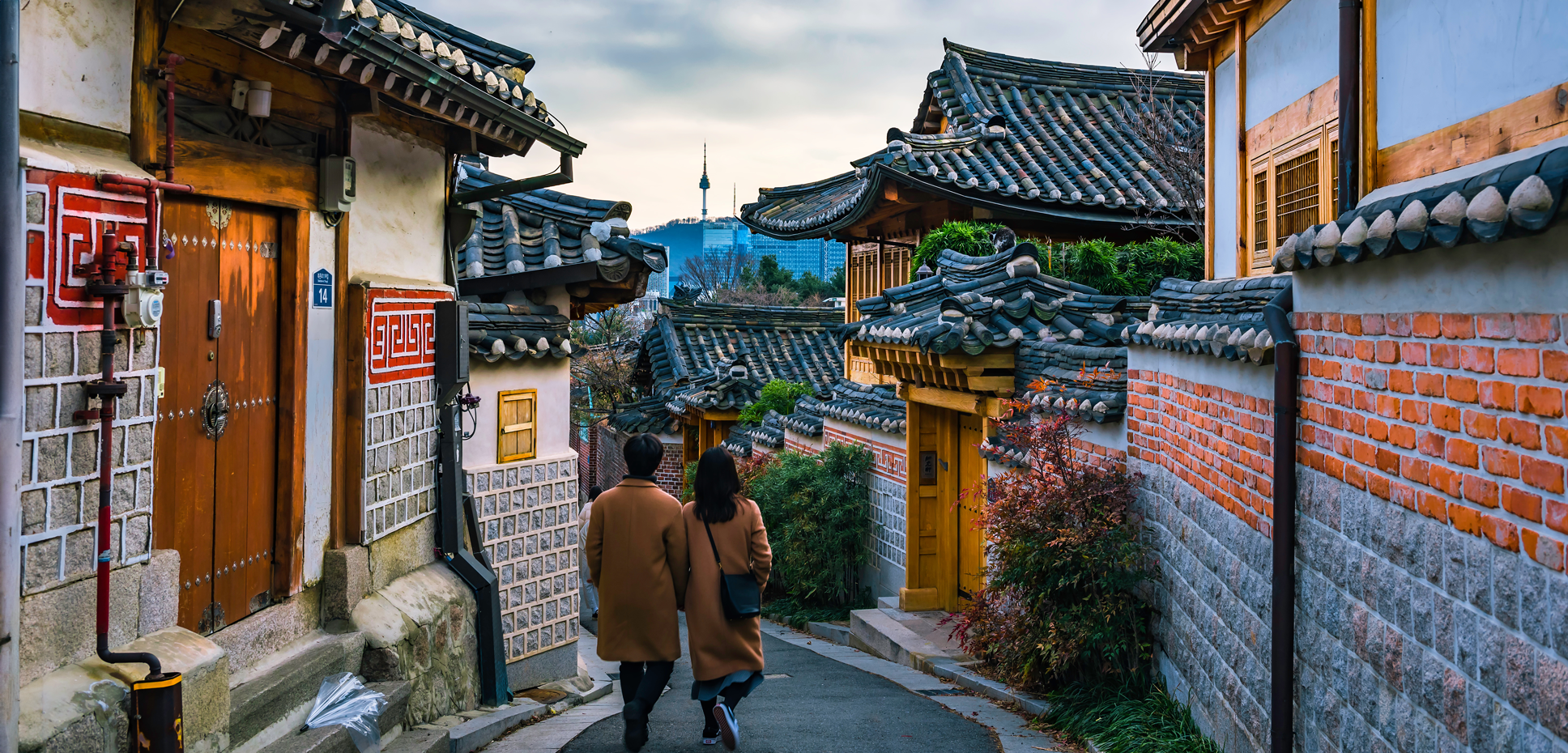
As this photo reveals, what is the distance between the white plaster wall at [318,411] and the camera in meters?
6.37

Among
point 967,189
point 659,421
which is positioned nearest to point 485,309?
point 967,189

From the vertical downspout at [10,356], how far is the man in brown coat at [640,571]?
2820 millimetres

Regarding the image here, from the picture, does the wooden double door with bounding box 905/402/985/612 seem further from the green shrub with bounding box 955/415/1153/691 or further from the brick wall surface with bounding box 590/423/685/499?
the brick wall surface with bounding box 590/423/685/499

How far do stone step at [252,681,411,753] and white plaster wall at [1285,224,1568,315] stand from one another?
506 cm

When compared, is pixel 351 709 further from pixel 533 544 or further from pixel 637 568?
pixel 533 544

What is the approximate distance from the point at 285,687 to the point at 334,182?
2.82 meters

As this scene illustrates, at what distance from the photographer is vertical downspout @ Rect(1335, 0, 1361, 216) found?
18.3 ft

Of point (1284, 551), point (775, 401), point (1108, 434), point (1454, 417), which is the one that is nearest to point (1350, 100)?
point (1284, 551)

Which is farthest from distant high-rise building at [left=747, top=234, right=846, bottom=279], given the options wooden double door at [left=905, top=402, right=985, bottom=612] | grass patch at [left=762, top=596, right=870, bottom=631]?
wooden double door at [left=905, top=402, right=985, bottom=612]

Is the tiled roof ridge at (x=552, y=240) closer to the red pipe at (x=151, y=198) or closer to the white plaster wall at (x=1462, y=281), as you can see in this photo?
the red pipe at (x=151, y=198)

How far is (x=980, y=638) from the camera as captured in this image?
9008 millimetres

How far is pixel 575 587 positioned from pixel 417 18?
203 inches

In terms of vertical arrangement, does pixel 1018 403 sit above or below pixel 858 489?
above

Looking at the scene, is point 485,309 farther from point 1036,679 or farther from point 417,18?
point 1036,679
